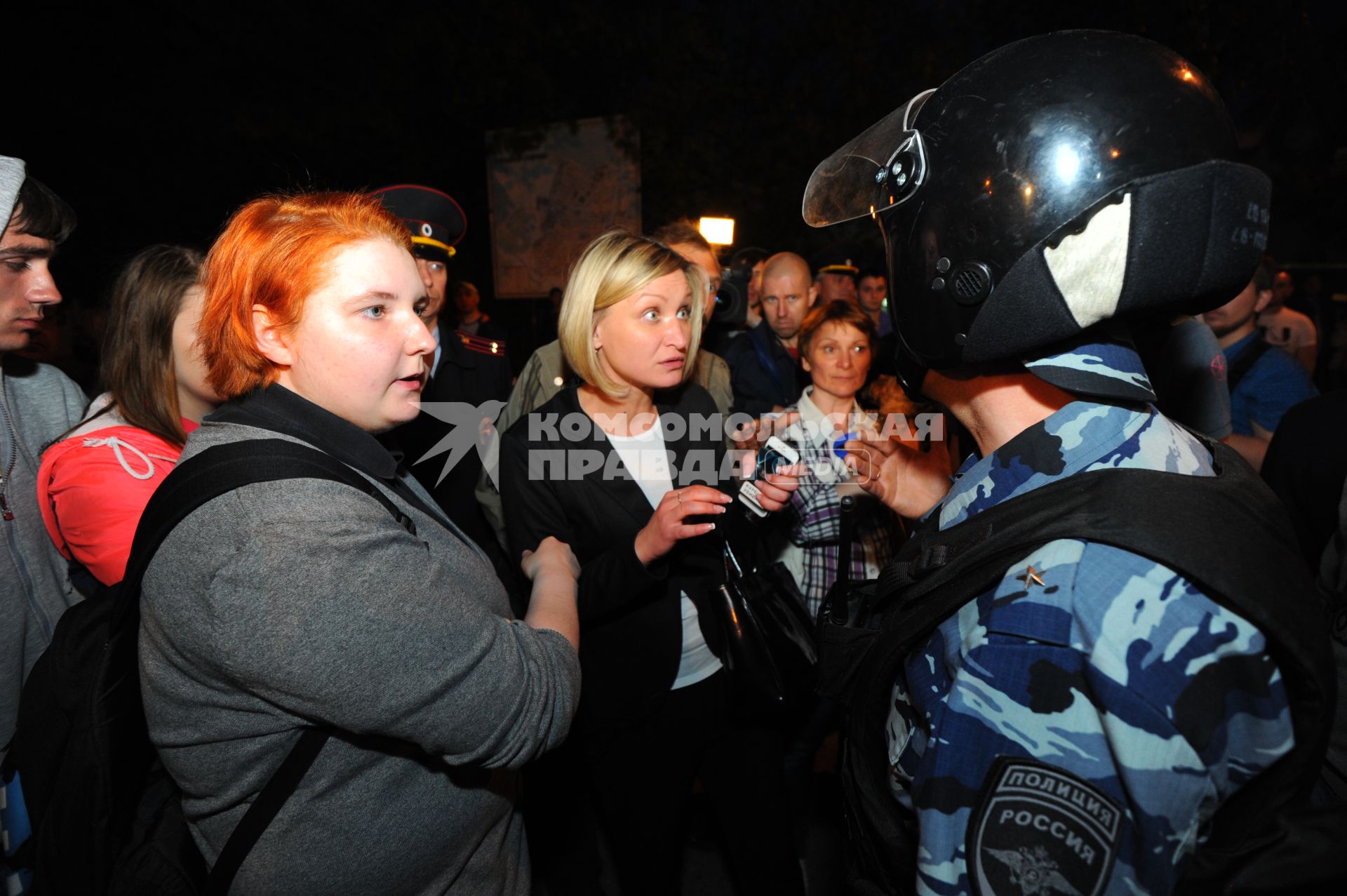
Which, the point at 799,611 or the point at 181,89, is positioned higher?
the point at 181,89

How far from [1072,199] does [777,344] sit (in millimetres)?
4028

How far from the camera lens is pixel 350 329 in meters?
1.40

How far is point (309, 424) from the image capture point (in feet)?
4.56

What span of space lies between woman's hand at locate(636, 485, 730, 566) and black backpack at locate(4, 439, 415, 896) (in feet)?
3.07

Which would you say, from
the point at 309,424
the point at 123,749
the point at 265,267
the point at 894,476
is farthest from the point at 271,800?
the point at 894,476

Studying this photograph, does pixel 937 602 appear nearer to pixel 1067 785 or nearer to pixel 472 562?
pixel 1067 785

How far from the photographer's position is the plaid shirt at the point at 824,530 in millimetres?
3062

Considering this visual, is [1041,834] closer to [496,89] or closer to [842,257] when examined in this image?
[842,257]

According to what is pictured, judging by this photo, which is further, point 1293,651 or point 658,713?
point 658,713

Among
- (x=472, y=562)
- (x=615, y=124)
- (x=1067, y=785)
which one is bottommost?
(x=1067, y=785)

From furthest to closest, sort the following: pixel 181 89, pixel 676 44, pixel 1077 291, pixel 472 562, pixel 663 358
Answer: pixel 676 44 < pixel 181 89 < pixel 663 358 < pixel 472 562 < pixel 1077 291

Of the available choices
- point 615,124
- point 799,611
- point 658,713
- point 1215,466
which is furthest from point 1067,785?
point 615,124

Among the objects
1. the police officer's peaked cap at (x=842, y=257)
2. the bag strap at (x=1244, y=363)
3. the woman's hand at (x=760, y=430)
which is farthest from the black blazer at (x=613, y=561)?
the police officer's peaked cap at (x=842, y=257)

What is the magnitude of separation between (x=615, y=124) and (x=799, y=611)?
9467 millimetres
